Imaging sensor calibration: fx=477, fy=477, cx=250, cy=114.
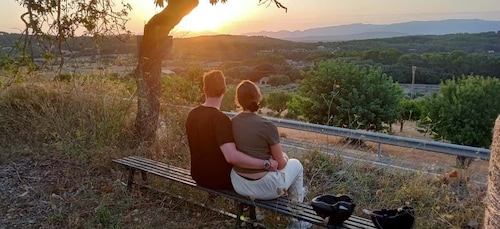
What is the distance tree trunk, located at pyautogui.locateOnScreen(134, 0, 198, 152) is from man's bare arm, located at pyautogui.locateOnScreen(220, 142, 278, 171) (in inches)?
118

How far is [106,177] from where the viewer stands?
18.7 feet

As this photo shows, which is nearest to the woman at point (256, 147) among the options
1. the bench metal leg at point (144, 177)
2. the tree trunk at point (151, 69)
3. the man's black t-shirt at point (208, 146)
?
the man's black t-shirt at point (208, 146)

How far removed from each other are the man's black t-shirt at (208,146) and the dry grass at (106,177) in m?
0.44

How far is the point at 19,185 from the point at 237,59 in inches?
727

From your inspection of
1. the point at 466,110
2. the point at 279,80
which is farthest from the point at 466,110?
the point at 279,80

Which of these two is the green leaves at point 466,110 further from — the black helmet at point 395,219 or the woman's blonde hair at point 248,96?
the black helmet at point 395,219

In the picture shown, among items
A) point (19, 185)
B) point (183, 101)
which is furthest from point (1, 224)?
point (183, 101)

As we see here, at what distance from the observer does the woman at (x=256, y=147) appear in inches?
153

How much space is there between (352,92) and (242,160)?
66.2 ft

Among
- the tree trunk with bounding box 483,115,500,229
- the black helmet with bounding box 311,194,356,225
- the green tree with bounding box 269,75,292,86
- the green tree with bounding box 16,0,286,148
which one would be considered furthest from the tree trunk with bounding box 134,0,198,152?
the green tree with bounding box 269,75,292,86

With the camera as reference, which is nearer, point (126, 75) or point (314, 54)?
point (126, 75)

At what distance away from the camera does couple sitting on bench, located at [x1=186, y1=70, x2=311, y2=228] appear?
3.91m

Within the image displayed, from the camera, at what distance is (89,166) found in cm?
597

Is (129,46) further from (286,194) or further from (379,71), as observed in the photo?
(379,71)
